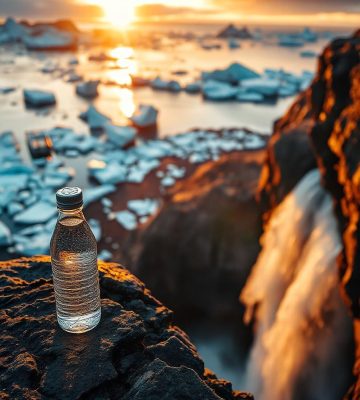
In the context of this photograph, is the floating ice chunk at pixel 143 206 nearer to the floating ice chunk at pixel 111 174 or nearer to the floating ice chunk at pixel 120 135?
the floating ice chunk at pixel 111 174

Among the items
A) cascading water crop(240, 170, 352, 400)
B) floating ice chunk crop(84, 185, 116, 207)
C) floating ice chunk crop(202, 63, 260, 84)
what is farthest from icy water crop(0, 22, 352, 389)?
floating ice chunk crop(202, 63, 260, 84)

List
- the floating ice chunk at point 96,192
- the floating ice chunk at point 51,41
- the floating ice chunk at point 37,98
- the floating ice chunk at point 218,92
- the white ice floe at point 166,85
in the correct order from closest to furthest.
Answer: the floating ice chunk at point 96,192
the floating ice chunk at point 37,98
the floating ice chunk at point 218,92
the white ice floe at point 166,85
the floating ice chunk at point 51,41

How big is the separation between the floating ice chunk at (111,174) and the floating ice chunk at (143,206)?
1.87 metres

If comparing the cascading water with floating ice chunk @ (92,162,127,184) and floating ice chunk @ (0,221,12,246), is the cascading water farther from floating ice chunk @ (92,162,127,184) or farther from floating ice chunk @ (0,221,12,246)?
floating ice chunk @ (92,162,127,184)

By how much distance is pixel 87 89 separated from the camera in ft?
99.9

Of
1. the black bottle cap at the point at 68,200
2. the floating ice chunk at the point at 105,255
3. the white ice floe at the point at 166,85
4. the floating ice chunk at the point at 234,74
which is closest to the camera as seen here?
the black bottle cap at the point at 68,200

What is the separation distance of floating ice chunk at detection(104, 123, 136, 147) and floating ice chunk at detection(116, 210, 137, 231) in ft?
23.2

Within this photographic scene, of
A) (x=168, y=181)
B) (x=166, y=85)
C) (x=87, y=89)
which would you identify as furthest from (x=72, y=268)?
(x=166, y=85)

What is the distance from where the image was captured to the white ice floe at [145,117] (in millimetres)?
22312

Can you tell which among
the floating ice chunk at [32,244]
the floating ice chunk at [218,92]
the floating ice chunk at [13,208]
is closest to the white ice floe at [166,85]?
the floating ice chunk at [218,92]

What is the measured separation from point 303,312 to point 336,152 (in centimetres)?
210

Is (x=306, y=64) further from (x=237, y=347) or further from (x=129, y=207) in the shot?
(x=237, y=347)

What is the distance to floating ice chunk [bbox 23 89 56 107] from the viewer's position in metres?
26.8

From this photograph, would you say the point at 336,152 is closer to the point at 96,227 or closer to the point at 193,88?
the point at 96,227
